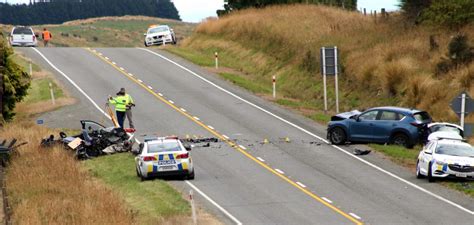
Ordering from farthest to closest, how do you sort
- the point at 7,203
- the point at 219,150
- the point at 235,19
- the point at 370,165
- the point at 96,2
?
the point at 96,2, the point at 235,19, the point at 219,150, the point at 370,165, the point at 7,203

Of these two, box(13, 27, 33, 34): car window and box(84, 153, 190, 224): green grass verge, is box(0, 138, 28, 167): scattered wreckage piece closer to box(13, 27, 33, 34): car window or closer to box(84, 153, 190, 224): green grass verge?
box(84, 153, 190, 224): green grass verge

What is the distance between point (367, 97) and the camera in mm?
43312

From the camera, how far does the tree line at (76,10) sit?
426ft

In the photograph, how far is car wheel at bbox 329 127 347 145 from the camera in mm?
33781

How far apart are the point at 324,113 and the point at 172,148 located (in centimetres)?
1526

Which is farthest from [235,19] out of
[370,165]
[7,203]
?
[7,203]

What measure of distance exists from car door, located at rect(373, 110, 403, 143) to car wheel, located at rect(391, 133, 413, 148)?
227 mm

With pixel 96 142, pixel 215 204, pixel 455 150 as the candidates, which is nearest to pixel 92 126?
pixel 96 142

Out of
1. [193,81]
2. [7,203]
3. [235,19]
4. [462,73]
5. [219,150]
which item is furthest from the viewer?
[235,19]

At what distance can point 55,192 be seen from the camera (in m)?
25.4

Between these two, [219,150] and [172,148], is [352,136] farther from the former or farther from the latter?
[172,148]

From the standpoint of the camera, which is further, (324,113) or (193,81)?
(193,81)

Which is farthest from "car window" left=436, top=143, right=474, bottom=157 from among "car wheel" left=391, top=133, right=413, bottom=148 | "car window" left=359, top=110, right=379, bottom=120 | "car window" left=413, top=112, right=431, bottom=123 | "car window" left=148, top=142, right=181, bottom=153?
"car window" left=148, top=142, right=181, bottom=153

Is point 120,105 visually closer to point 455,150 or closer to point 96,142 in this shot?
point 96,142
